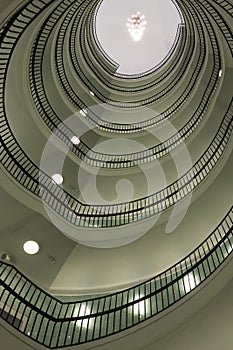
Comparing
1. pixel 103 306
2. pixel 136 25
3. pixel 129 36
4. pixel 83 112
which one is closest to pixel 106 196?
pixel 83 112

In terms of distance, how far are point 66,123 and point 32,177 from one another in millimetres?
4635

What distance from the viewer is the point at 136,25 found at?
2422cm

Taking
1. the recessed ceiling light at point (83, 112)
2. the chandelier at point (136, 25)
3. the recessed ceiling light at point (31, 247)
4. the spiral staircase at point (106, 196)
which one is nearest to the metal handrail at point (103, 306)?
the spiral staircase at point (106, 196)

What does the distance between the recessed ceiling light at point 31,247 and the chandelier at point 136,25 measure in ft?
56.5

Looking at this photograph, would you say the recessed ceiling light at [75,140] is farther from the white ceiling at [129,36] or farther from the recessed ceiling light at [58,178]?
the white ceiling at [129,36]

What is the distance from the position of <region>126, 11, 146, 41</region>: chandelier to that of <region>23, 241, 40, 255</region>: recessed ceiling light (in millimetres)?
17227

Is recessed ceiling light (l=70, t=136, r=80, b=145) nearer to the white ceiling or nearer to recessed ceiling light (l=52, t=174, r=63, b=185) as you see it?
recessed ceiling light (l=52, t=174, r=63, b=185)

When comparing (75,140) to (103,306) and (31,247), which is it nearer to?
(31,247)

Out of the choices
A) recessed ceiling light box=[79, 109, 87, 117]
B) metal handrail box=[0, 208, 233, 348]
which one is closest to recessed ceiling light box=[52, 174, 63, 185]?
recessed ceiling light box=[79, 109, 87, 117]

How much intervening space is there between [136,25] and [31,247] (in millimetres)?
17854

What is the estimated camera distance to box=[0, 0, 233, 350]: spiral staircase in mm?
8727

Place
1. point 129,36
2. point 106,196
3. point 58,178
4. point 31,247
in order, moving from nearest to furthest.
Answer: point 31,247
point 58,178
point 106,196
point 129,36

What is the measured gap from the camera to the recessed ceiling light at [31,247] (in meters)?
11.6

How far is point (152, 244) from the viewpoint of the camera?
40.0ft
